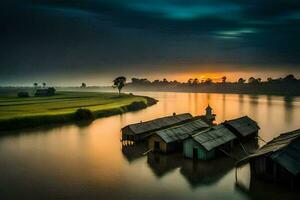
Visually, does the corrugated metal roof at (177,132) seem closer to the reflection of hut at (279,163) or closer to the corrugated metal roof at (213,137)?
the corrugated metal roof at (213,137)

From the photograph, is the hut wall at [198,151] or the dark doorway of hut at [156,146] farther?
the dark doorway of hut at [156,146]

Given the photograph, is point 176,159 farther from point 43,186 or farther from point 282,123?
point 282,123

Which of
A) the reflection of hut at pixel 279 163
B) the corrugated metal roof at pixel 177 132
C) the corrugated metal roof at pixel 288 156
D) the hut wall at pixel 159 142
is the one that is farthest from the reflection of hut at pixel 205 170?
the corrugated metal roof at pixel 177 132

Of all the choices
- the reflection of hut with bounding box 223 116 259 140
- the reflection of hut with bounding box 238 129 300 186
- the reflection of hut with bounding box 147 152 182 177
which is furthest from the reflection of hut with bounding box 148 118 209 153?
the reflection of hut with bounding box 238 129 300 186

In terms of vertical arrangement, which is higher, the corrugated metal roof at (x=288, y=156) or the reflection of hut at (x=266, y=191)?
the corrugated metal roof at (x=288, y=156)

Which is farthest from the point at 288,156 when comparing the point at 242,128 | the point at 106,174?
the point at 242,128

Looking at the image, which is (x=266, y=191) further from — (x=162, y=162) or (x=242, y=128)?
(x=242, y=128)

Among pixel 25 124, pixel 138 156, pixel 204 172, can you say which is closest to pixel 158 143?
pixel 138 156
